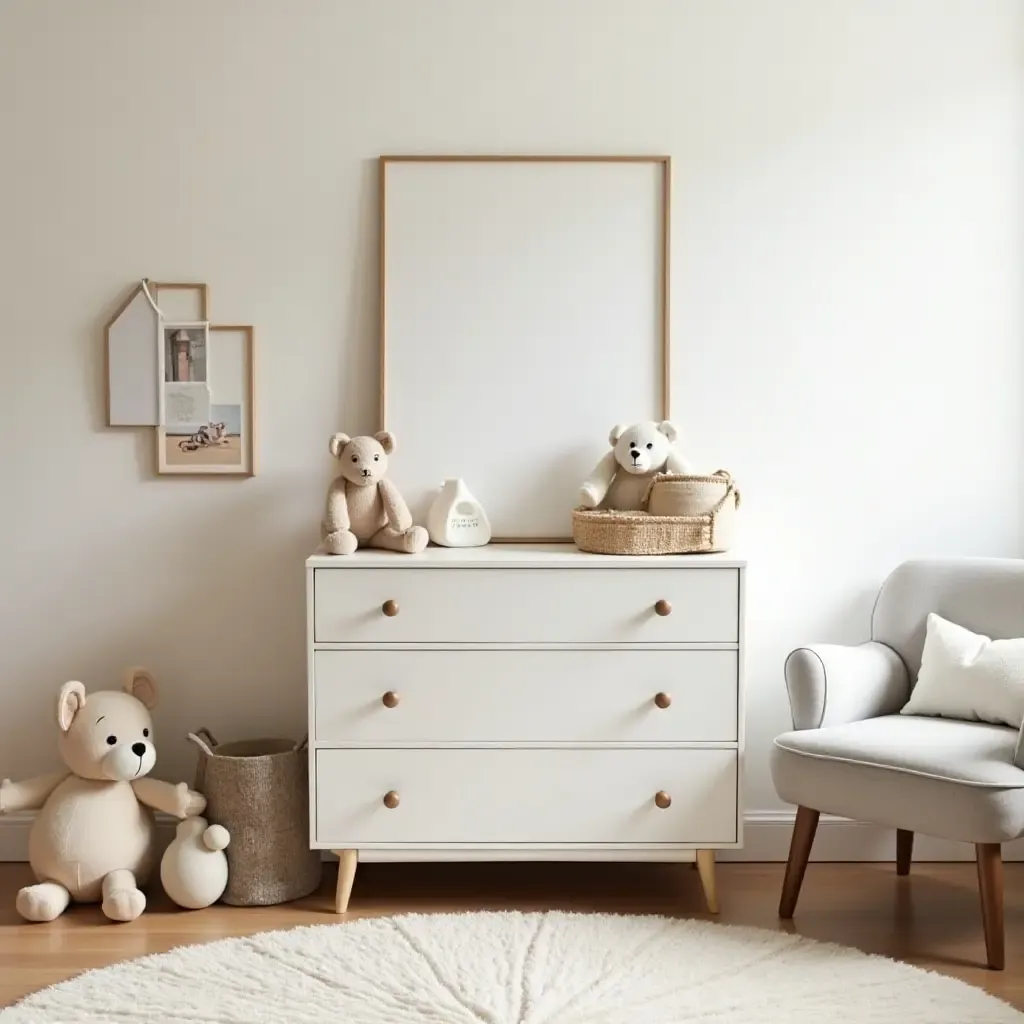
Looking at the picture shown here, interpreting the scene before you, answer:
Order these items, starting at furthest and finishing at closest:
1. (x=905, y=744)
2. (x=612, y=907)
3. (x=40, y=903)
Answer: (x=612, y=907), (x=40, y=903), (x=905, y=744)

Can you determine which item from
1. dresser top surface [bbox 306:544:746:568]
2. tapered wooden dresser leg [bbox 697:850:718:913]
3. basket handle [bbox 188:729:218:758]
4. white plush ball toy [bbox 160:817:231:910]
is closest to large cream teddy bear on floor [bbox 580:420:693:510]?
dresser top surface [bbox 306:544:746:568]

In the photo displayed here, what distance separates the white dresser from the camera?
2.72m

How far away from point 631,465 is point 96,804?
1.51 metres

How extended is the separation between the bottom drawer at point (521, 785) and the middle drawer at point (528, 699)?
4 cm

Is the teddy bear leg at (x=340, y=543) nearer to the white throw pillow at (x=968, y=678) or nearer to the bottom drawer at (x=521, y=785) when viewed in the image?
the bottom drawer at (x=521, y=785)

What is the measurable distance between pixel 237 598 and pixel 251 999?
3.62 feet

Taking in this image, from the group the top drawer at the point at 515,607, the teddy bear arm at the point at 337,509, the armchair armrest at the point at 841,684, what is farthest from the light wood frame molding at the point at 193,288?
the armchair armrest at the point at 841,684

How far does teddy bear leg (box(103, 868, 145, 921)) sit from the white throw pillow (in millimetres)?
1825

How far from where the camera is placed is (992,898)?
7.95 feet

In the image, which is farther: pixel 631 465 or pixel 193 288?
pixel 193 288

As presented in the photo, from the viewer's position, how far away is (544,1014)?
2.21 m

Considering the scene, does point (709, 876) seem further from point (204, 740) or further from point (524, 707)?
point (204, 740)

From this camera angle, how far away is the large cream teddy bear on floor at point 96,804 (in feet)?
9.16

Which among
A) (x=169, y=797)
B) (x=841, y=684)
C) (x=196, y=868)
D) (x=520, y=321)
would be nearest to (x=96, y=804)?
(x=169, y=797)
